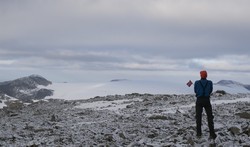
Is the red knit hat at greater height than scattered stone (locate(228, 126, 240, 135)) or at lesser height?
greater

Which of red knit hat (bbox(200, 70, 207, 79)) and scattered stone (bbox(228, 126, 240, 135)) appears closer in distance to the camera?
scattered stone (bbox(228, 126, 240, 135))

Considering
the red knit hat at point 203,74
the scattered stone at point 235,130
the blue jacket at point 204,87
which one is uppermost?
the red knit hat at point 203,74

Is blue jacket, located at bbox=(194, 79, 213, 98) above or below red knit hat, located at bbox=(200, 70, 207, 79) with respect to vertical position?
below

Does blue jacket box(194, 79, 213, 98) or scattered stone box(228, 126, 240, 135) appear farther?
blue jacket box(194, 79, 213, 98)

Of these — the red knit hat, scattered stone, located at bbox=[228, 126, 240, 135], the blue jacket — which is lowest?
scattered stone, located at bbox=[228, 126, 240, 135]

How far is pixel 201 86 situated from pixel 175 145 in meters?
3.56

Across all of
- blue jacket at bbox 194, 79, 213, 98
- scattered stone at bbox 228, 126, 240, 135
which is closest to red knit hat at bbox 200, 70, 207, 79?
blue jacket at bbox 194, 79, 213, 98

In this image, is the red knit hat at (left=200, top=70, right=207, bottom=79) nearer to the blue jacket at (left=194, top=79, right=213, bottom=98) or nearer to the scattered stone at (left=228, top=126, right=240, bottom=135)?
the blue jacket at (left=194, top=79, right=213, bottom=98)

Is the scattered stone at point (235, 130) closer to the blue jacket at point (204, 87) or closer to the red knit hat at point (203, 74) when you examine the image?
the blue jacket at point (204, 87)

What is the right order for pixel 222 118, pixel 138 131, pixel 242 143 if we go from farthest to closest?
pixel 222 118, pixel 138 131, pixel 242 143

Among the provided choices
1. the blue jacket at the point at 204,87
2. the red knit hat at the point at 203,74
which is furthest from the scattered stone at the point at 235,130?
the red knit hat at the point at 203,74

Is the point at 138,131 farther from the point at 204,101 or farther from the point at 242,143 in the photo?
the point at 242,143

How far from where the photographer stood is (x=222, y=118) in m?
24.8

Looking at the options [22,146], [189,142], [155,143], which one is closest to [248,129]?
[189,142]
